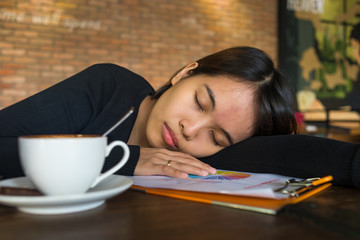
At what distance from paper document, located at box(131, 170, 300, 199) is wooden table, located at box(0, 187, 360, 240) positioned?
57 millimetres

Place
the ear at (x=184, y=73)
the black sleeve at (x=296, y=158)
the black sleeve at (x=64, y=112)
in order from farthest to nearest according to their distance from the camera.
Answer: the ear at (x=184, y=73) → the black sleeve at (x=64, y=112) → the black sleeve at (x=296, y=158)

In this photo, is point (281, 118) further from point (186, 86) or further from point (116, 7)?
point (116, 7)

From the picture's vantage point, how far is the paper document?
510 mm

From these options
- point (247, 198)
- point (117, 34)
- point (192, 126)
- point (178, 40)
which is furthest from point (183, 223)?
point (178, 40)

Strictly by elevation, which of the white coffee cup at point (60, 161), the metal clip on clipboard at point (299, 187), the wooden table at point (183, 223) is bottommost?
the metal clip on clipboard at point (299, 187)

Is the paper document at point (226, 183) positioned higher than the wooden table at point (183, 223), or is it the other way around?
the wooden table at point (183, 223)

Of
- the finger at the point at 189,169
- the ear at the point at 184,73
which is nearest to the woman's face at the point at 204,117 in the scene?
the ear at the point at 184,73

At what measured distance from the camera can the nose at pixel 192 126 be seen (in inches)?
37.8

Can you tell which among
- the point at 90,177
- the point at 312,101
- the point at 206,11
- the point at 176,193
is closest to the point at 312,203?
the point at 176,193

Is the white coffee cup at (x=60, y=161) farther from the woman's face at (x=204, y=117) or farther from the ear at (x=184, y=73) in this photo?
the ear at (x=184, y=73)

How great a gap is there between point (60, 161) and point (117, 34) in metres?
3.87

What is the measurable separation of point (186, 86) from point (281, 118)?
1.10ft

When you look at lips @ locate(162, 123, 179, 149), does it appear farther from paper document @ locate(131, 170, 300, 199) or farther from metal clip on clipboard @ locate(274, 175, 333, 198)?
metal clip on clipboard @ locate(274, 175, 333, 198)

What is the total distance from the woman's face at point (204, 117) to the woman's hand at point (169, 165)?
169 mm
